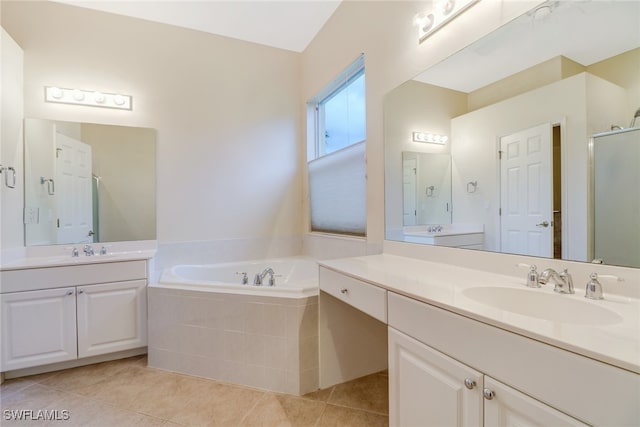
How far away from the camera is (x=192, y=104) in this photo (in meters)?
2.71

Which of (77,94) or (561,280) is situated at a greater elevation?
(77,94)

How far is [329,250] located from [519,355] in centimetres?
199

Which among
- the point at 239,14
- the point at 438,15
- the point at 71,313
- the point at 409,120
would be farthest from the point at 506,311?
the point at 239,14

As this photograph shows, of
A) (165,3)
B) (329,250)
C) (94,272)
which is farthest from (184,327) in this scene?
(165,3)

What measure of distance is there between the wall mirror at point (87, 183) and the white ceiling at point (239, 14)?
3.26 ft

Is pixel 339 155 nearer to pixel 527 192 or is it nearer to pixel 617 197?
pixel 527 192

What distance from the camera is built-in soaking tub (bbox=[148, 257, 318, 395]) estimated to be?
1715 mm

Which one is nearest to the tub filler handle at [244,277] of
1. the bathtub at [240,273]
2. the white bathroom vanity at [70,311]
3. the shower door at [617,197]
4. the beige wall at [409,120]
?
the bathtub at [240,273]

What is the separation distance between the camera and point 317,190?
293 cm

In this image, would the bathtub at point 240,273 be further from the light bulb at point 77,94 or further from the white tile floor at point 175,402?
the light bulb at point 77,94

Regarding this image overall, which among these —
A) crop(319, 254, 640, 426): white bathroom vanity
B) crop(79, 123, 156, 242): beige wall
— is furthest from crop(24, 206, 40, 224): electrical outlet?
crop(319, 254, 640, 426): white bathroom vanity

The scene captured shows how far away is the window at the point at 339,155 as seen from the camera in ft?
7.58

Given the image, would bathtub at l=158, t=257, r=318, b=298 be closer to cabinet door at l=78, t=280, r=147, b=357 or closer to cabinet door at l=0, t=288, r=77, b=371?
cabinet door at l=78, t=280, r=147, b=357

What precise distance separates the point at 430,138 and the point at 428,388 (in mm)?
1312
